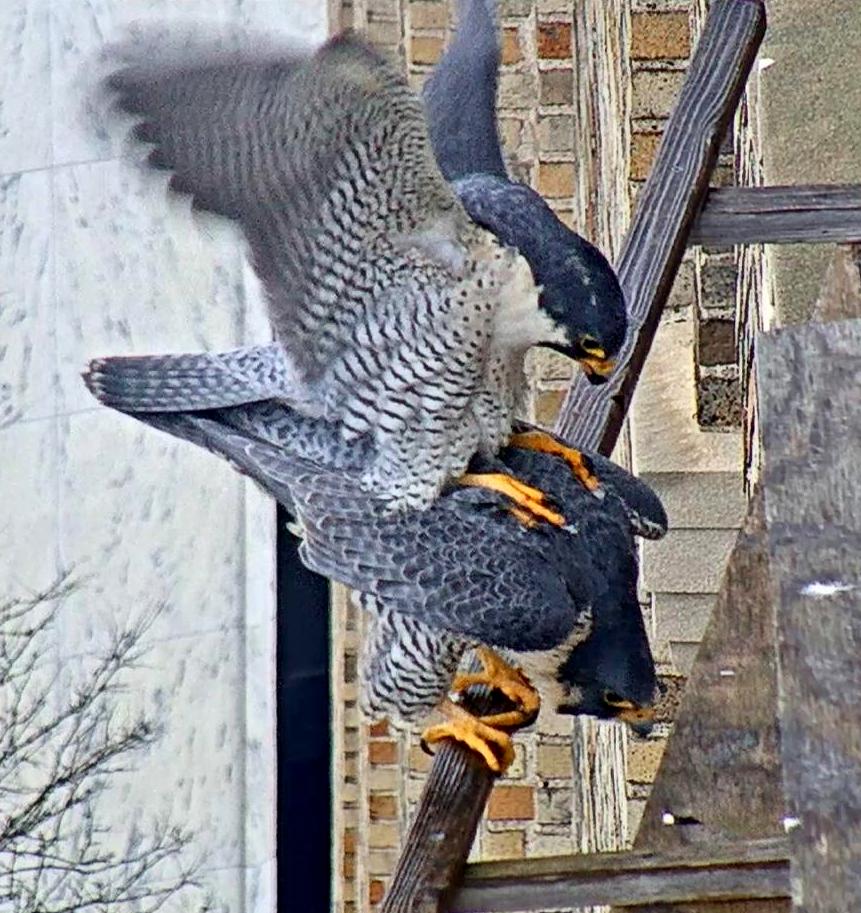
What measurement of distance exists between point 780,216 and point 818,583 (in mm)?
981

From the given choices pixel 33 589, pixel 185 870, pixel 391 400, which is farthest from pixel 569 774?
pixel 391 400

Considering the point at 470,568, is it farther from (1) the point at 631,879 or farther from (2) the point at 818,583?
(2) the point at 818,583

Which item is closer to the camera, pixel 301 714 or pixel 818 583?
pixel 818 583

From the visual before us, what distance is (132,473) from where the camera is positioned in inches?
159

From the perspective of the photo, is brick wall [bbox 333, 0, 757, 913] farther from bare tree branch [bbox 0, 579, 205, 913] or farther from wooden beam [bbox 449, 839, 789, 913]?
wooden beam [bbox 449, 839, 789, 913]

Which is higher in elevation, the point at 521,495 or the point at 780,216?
the point at 780,216

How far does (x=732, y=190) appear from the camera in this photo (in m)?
2.19

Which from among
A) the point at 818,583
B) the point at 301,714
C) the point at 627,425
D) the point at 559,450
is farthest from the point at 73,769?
the point at 818,583

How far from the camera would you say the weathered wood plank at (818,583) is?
109 cm

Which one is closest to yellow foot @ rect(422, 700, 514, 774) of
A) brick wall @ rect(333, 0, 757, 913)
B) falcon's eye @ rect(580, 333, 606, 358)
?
falcon's eye @ rect(580, 333, 606, 358)

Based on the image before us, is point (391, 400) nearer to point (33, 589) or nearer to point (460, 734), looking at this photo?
point (460, 734)

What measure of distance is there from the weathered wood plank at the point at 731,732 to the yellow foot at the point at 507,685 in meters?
0.13

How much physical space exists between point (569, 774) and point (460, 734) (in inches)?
72.9

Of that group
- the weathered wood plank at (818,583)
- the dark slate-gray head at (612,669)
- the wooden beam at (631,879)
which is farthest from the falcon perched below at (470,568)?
the weathered wood plank at (818,583)
